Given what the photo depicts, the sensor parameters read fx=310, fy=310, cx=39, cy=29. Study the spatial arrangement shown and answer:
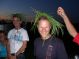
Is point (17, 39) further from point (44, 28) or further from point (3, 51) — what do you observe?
point (44, 28)

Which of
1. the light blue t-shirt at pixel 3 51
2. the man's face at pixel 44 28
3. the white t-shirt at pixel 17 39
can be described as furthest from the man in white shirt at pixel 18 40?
the man's face at pixel 44 28

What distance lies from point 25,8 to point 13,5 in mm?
281

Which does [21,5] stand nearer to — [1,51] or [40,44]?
[1,51]

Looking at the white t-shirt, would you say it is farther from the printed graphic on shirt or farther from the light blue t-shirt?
the light blue t-shirt

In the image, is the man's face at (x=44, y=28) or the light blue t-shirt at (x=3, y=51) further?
the light blue t-shirt at (x=3, y=51)

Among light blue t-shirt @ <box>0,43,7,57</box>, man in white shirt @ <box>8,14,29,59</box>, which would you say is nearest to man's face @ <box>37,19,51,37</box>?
man in white shirt @ <box>8,14,29,59</box>

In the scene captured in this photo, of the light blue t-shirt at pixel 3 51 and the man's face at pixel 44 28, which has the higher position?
the man's face at pixel 44 28

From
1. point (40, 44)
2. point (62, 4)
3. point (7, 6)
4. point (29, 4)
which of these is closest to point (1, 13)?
point (7, 6)

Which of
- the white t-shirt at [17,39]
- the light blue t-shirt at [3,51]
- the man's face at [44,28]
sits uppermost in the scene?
the man's face at [44,28]

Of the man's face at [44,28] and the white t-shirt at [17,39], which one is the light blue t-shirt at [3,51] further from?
the man's face at [44,28]

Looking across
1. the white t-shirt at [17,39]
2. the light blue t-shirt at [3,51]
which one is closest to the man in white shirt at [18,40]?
the white t-shirt at [17,39]

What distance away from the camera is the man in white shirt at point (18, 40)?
18.0 ft

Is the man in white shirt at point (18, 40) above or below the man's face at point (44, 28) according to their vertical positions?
below

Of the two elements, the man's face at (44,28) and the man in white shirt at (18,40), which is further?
the man in white shirt at (18,40)
